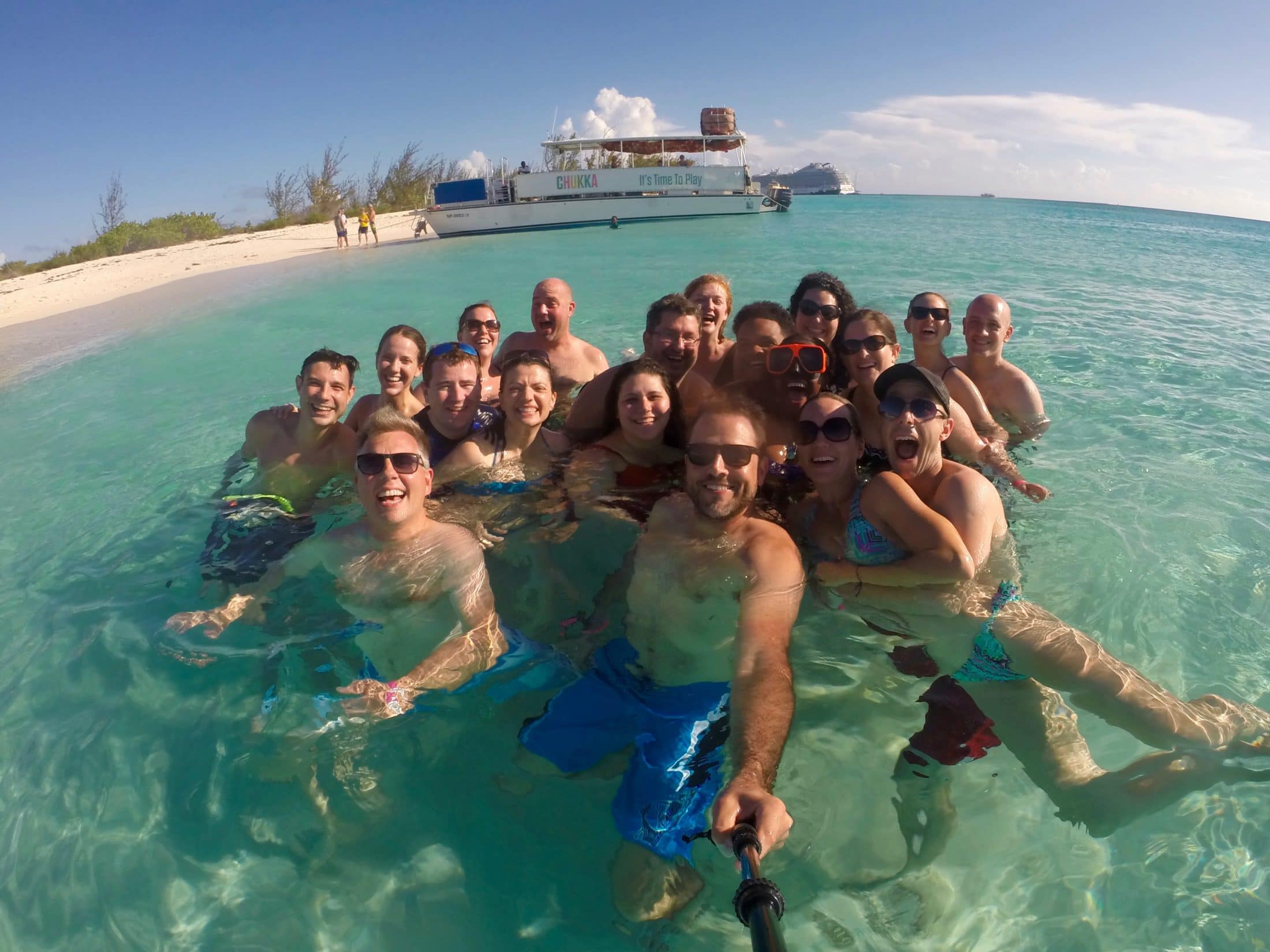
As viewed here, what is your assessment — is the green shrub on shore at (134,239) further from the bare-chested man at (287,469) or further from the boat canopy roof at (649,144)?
the bare-chested man at (287,469)

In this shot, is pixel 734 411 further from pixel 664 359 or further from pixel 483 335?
pixel 483 335

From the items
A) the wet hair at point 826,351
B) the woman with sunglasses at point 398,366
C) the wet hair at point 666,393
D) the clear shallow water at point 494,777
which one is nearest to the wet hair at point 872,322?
the wet hair at point 826,351

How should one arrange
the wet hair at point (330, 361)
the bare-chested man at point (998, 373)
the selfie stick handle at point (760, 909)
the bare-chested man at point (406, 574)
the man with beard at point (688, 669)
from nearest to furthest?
1. the selfie stick handle at point (760, 909)
2. the man with beard at point (688, 669)
3. the bare-chested man at point (406, 574)
4. the wet hair at point (330, 361)
5. the bare-chested man at point (998, 373)

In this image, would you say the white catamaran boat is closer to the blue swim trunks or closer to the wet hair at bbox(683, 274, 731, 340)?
the wet hair at bbox(683, 274, 731, 340)

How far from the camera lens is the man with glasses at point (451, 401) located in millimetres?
4492

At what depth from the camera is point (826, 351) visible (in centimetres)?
437

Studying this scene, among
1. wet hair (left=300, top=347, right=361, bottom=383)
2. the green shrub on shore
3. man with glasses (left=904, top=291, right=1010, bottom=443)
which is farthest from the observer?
the green shrub on shore

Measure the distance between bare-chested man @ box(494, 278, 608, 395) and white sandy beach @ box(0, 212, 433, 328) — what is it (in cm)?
1438

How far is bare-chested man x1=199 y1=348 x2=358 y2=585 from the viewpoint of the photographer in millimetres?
4520

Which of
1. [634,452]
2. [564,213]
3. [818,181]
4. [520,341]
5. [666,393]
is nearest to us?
[666,393]

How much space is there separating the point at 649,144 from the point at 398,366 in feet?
89.9

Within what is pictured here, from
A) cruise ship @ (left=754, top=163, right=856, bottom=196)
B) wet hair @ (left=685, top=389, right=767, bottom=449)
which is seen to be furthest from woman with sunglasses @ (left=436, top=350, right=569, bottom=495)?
cruise ship @ (left=754, top=163, right=856, bottom=196)

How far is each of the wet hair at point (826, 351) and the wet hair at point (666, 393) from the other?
759 mm

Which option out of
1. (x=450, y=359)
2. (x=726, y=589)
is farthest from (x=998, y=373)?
(x=450, y=359)
